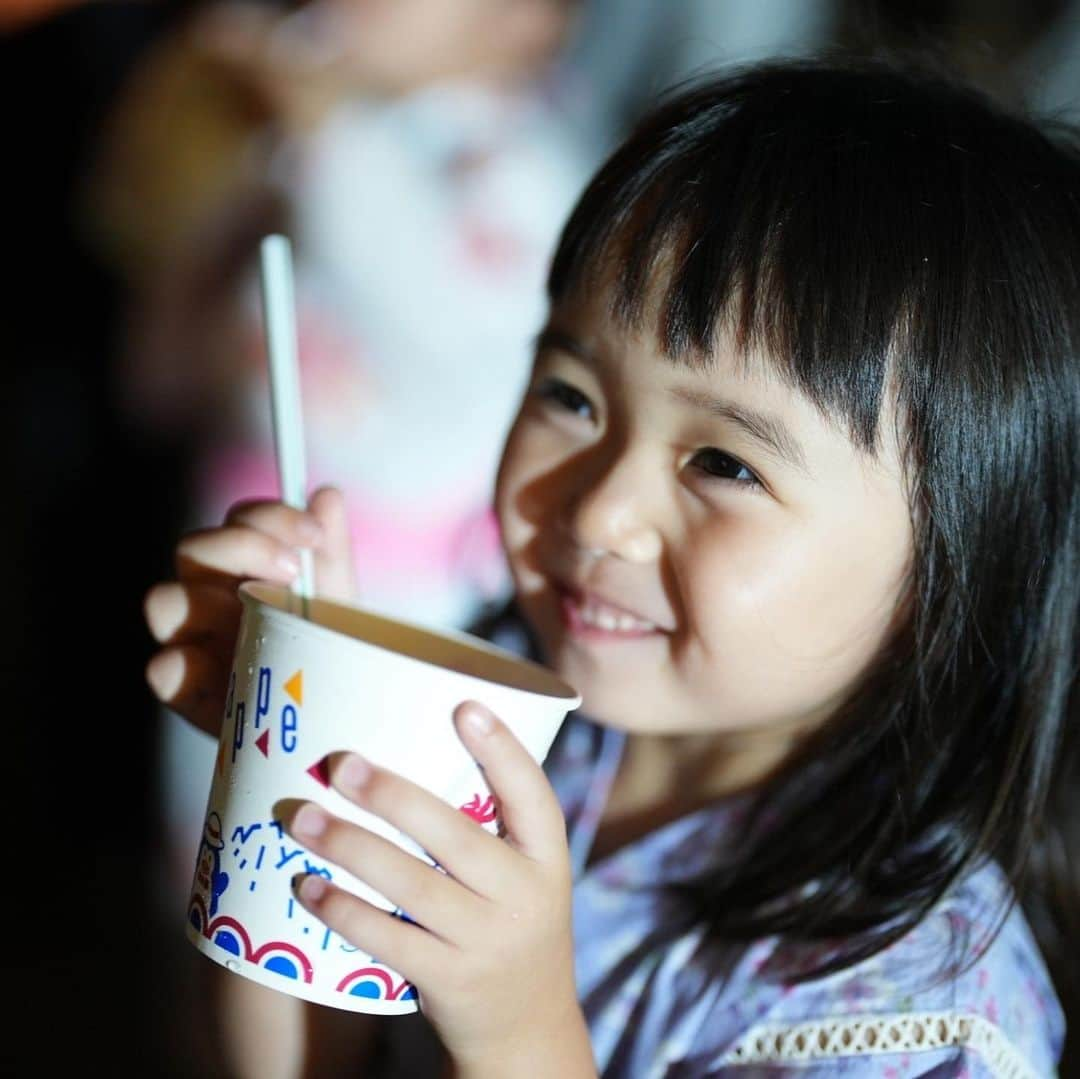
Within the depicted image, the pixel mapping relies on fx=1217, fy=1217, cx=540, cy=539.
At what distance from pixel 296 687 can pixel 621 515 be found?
0.23 meters

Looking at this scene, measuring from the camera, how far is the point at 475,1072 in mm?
561

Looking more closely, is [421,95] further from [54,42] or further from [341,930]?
[341,930]

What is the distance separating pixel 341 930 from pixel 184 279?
1.09 metres

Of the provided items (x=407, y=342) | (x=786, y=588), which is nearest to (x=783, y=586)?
(x=786, y=588)

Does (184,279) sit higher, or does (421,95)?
(421,95)

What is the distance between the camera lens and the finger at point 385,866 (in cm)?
49

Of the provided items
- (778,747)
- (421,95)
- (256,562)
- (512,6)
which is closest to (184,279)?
(421,95)

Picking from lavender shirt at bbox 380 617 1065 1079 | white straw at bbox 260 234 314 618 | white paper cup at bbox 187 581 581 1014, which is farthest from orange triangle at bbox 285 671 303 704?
lavender shirt at bbox 380 617 1065 1079

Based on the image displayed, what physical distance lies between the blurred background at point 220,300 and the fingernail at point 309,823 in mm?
626

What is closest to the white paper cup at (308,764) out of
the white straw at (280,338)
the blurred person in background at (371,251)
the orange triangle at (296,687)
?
the orange triangle at (296,687)

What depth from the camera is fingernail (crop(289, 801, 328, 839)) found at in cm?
49

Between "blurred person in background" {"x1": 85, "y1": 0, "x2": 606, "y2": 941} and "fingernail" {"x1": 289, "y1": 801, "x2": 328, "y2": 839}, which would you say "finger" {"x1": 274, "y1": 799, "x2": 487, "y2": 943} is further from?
"blurred person in background" {"x1": 85, "y1": 0, "x2": 606, "y2": 941}

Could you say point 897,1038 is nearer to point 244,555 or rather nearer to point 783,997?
point 783,997

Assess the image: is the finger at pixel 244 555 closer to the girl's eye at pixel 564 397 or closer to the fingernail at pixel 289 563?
the fingernail at pixel 289 563
